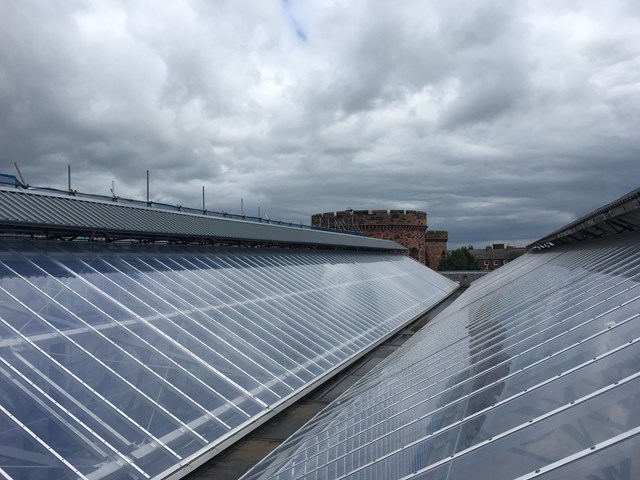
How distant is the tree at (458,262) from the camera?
74500mm

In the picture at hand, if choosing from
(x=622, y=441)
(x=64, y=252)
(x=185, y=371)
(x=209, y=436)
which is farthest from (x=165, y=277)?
(x=622, y=441)

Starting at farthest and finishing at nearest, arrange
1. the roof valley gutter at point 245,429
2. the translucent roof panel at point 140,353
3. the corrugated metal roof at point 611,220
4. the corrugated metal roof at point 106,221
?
the corrugated metal roof at point 611,220 → the corrugated metal roof at point 106,221 → the roof valley gutter at point 245,429 → the translucent roof panel at point 140,353

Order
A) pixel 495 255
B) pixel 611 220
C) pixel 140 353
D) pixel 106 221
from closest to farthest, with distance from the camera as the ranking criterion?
pixel 140 353 < pixel 106 221 < pixel 611 220 < pixel 495 255

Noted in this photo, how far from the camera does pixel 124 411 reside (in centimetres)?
650

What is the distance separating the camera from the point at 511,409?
4074 mm

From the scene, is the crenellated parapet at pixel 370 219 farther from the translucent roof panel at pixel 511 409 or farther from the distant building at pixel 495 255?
the translucent roof panel at pixel 511 409

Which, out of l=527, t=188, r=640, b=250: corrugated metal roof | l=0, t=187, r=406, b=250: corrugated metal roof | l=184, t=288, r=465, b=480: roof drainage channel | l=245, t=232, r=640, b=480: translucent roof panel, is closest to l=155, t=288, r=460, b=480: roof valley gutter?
l=184, t=288, r=465, b=480: roof drainage channel

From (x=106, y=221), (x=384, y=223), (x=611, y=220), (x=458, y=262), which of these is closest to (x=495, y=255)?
(x=458, y=262)

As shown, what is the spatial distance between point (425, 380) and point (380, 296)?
1477cm

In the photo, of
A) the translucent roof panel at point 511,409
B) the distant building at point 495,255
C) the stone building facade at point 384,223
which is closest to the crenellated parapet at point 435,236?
the stone building facade at point 384,223

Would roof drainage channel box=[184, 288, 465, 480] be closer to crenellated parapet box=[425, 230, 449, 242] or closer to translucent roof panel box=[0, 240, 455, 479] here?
translucent roof panel box=[0, 240, 455, 479]

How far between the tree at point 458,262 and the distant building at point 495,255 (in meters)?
11.0

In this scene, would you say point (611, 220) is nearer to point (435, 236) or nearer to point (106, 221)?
point (106, 221)

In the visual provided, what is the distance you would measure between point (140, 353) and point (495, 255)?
88986 millimetres
